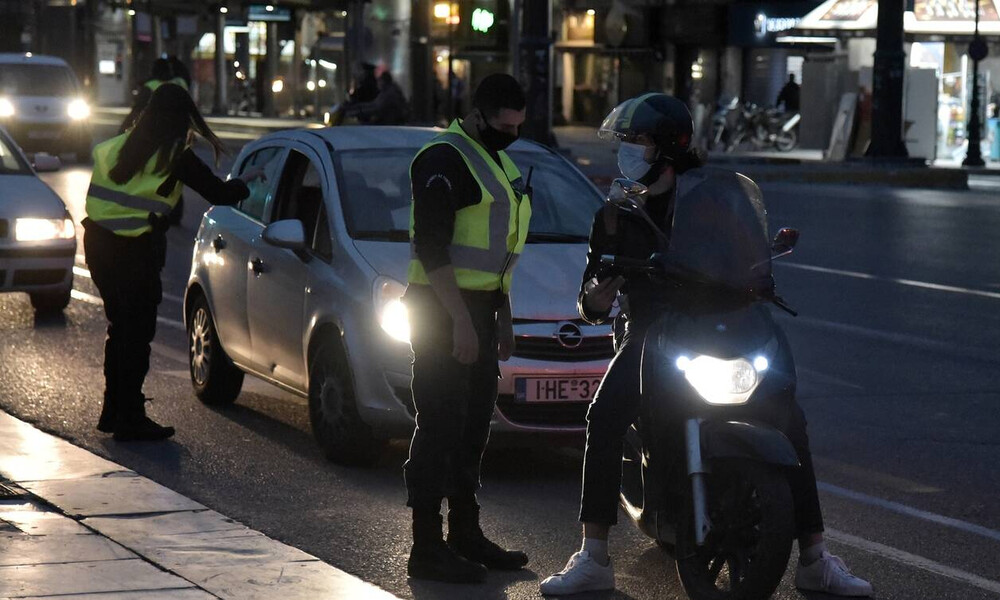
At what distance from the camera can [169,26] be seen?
6166 cm

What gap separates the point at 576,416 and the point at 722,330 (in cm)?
214

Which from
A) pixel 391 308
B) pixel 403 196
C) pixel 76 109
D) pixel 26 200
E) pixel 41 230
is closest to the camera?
pixel 391 308

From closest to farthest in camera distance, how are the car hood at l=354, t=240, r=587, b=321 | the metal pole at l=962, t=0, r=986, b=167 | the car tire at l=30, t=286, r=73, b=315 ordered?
the car hood at l=354, t=240, r=587, b=321 < the car tire at l=30, t=286, r=73, b=315 < the metal pole at l=962, t=0, r=986, b=167

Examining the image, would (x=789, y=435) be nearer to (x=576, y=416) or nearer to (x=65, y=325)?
(x=576, y=416)

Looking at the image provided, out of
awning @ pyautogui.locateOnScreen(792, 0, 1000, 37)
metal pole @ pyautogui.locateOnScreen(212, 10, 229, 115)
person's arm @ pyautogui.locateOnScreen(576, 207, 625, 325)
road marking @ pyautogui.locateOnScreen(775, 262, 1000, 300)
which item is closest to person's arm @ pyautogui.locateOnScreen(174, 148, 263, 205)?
person's arm @ pyautogui.locateOnScreen(576, 207, 625, 325)

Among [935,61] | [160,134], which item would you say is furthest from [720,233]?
[935,61]

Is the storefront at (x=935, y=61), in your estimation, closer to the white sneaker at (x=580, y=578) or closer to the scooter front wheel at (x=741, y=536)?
the white sneaker at (x=580, y=578)

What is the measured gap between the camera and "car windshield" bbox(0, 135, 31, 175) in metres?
13.7

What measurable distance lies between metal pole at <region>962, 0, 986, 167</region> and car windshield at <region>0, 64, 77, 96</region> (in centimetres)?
1562

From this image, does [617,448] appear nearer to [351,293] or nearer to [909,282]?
[351,293]

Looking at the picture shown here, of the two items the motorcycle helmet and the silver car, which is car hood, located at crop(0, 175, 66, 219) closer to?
the silver car

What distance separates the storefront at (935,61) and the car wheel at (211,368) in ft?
89.3

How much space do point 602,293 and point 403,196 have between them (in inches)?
119

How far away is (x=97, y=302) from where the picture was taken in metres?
14.1
